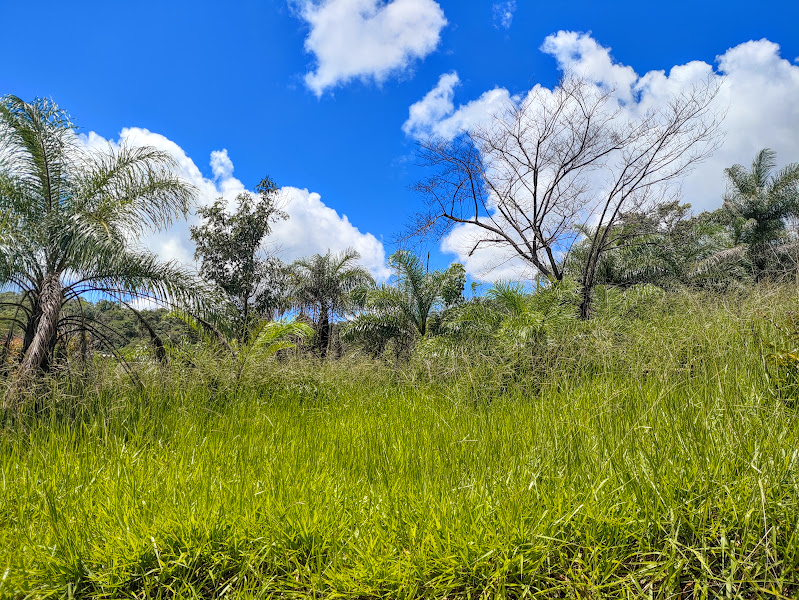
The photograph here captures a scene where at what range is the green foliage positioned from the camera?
16.8 m

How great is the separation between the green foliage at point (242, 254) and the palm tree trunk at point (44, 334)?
10293mm

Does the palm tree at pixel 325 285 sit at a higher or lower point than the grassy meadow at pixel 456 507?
higher

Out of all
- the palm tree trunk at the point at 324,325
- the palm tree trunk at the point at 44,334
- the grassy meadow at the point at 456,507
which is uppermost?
the palm tree trunk at the point at 324,325

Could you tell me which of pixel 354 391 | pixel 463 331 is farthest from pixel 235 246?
pixel 354 391

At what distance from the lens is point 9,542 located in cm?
252

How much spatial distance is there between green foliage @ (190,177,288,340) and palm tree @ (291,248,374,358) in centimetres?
89

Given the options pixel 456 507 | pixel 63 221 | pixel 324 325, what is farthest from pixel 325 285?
pixel 456 507

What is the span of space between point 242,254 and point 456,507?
632 inches

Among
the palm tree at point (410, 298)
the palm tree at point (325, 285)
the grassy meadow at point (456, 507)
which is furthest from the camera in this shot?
the palm tree at point (325, 285)

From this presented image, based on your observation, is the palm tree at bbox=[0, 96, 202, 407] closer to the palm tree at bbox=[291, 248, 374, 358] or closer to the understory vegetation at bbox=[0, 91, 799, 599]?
the understory vegetation at bbox=[0, 91, 799, 599]

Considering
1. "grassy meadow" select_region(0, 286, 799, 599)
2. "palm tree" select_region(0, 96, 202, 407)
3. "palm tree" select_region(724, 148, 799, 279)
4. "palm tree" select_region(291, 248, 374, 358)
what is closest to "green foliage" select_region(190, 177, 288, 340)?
"palm tree" select_region(291, 248, 374, 358)

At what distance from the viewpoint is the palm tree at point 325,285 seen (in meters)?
17.4

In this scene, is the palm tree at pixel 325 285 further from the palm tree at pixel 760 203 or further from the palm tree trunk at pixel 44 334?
the palm tree at pixel 760 203

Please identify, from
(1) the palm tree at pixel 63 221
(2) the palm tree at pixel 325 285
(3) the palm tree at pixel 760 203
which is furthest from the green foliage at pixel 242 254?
(3) the palm tree at pixel 760 203
